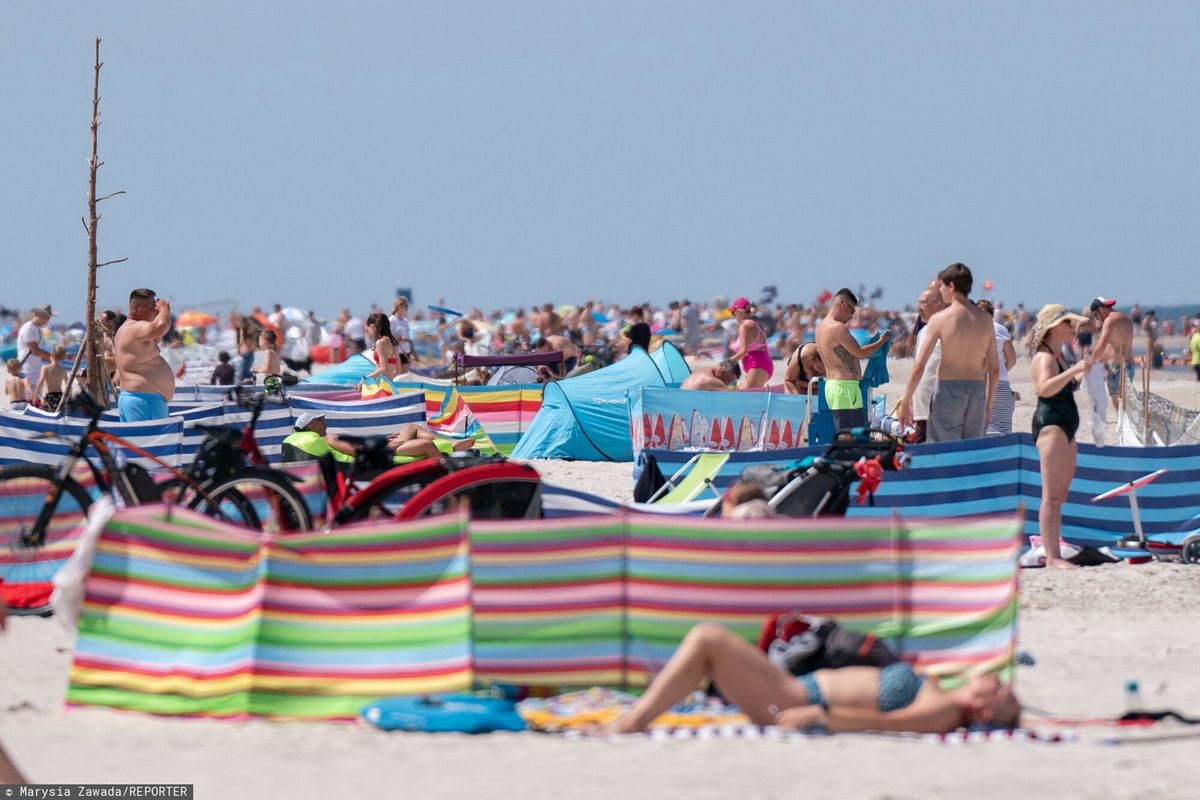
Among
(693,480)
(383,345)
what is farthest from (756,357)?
(693,480)

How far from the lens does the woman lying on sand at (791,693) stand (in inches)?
217

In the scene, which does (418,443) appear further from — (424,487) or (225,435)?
(424,487)

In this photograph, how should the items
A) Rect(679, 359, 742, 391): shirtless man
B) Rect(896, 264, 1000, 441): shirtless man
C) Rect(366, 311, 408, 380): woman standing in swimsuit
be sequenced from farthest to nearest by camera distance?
Rect(366, 311, 408, 380): woman standing in swimsuit < Rect(679, 359, 742, 391): shirtless man < Rect(896, 264, 1000, 441): shirtless man

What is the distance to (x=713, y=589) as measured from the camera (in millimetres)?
5836

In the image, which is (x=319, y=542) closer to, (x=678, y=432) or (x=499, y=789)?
(x=499, y=789)

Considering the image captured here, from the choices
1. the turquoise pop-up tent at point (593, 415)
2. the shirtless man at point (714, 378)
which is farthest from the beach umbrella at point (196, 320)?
the shirtless man at point (714, 378)

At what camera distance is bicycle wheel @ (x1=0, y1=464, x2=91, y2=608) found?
312 inches

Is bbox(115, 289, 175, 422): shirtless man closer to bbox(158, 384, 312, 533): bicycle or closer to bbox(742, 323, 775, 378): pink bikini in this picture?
bbox(158, 384, 312, 533): bicycle

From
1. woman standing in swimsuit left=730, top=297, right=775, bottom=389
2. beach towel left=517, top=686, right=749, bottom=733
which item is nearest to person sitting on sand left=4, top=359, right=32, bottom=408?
woman standing in swimsuit left=730, top=297, right=775, bottom=389

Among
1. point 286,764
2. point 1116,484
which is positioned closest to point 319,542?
point 286,764

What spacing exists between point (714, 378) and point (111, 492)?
7478 millimetres

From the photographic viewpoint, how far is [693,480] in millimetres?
9492

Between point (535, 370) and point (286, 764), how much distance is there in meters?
13.5

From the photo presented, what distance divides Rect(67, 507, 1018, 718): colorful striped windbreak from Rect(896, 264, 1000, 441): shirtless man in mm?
4034
